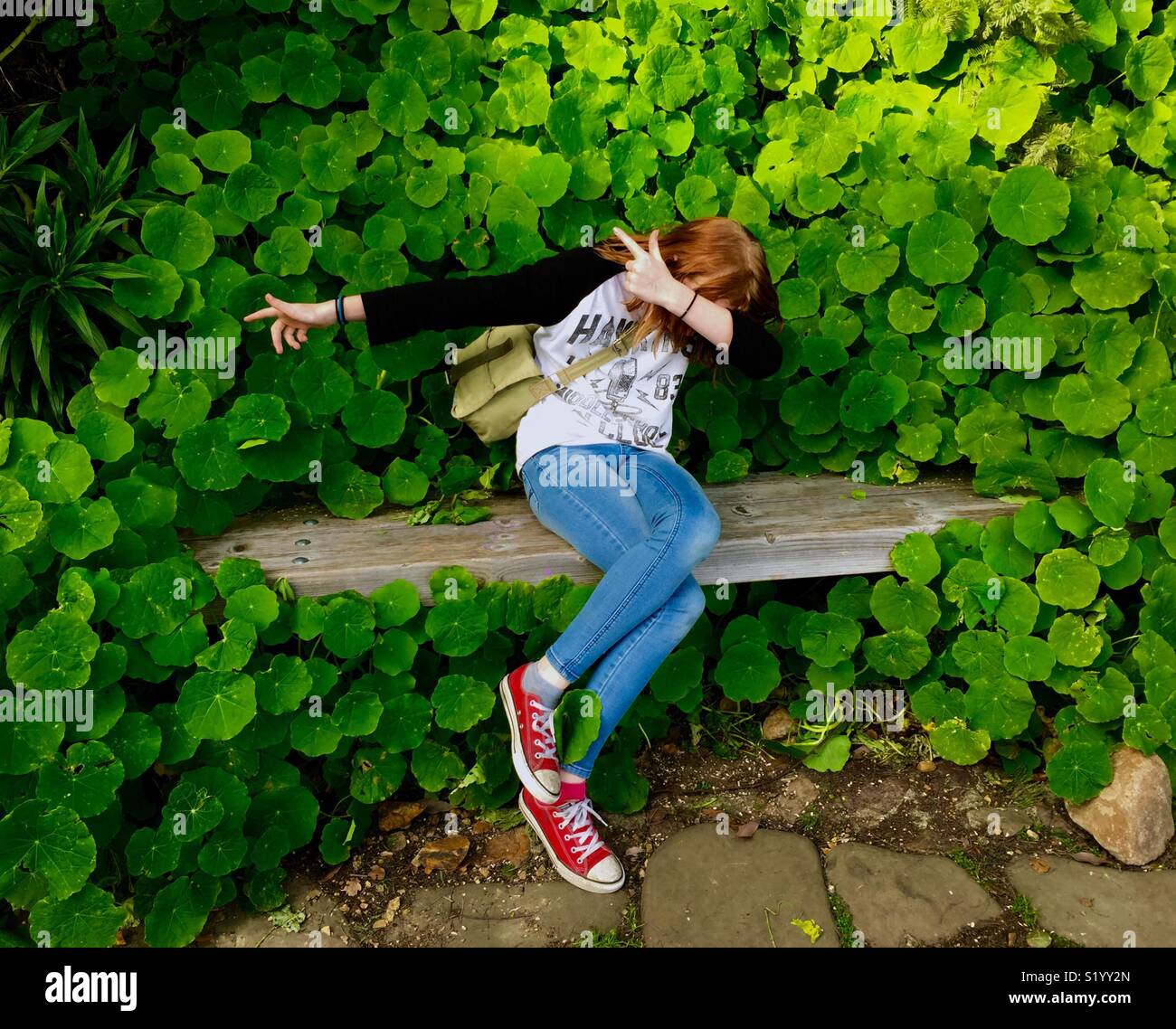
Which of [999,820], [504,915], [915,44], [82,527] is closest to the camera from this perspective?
[82,527]

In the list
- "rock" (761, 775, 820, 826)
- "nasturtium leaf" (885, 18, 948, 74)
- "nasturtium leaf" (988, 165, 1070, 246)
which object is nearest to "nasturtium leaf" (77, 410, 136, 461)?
"rock" (761, 775, 820, 826)

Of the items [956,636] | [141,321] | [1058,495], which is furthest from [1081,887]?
[141,321]

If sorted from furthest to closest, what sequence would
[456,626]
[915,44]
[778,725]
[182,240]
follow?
[915,44]
[778,725]
[182,240]
[456,626]

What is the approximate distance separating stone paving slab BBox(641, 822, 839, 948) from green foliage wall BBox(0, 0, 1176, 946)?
0.73 feet

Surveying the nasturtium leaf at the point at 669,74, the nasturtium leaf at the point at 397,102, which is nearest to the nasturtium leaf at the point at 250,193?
the nasturtium leaf at the point at 397,102

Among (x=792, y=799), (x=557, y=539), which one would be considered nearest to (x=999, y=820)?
(x=792, y=799)

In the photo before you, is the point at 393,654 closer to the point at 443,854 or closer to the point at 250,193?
the point at 443,854

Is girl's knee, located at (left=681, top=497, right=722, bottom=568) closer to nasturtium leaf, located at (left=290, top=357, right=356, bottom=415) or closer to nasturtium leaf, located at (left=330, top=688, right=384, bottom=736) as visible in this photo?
nasturtium leaf, located at (left=330, top=688, right=384, bottom=736)

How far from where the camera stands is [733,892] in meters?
2.42

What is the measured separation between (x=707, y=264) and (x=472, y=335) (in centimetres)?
73

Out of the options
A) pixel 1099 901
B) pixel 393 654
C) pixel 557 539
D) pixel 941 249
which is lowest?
pixel 1099 901

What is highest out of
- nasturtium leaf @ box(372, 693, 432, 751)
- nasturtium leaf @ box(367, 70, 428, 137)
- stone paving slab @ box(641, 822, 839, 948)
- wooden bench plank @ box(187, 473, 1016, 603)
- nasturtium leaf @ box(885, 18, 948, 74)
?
nasturtium leaf @ box(885, 18, 948, 74)

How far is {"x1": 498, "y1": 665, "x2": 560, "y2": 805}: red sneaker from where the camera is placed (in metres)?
2.38

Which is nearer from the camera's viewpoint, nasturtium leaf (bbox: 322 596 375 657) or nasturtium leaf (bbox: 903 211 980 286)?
nasturtium leaf (bbox: 322 596 375 657)
